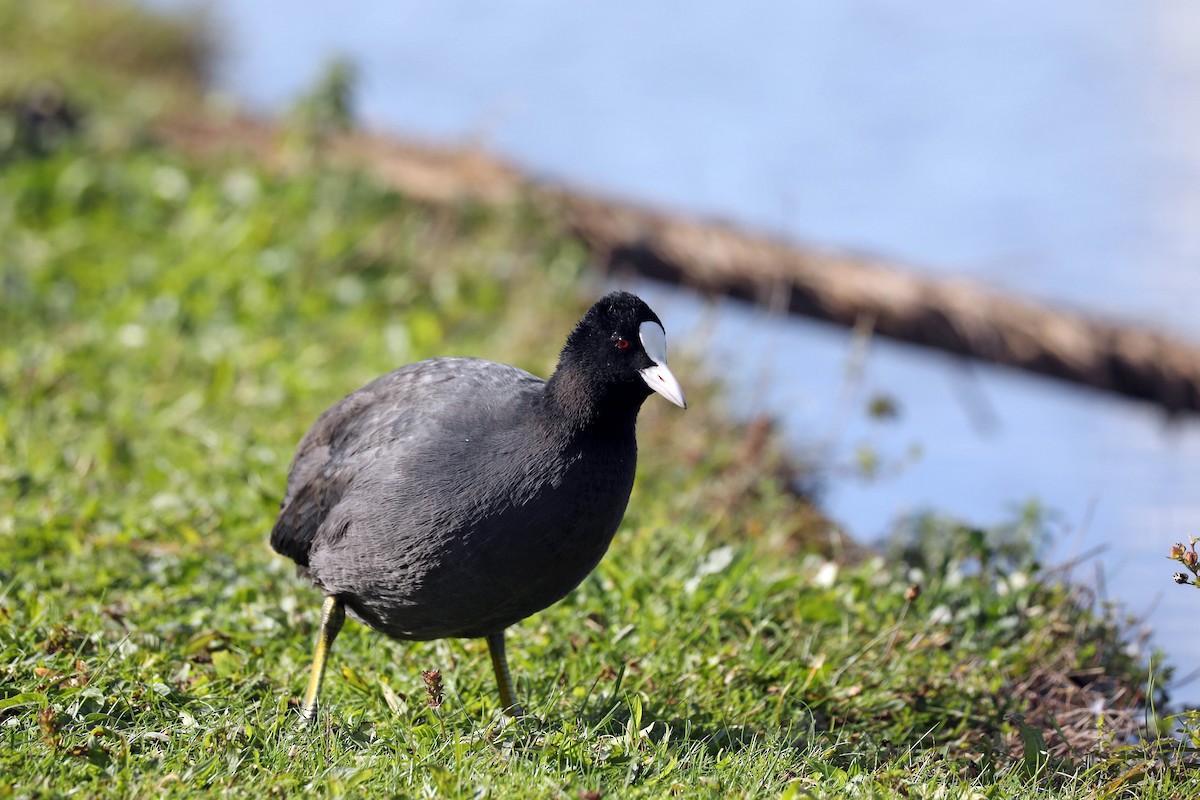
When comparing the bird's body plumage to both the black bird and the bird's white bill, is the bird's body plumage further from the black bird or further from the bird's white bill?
the bird's white bill

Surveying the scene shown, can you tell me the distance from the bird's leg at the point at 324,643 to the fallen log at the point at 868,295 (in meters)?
4.08

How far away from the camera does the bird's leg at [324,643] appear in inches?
140

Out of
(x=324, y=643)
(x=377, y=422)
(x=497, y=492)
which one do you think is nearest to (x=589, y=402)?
(x=497, y=492)

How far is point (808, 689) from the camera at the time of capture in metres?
3.85

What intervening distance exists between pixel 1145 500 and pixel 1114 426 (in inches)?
68.2

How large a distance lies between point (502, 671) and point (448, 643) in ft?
1.73

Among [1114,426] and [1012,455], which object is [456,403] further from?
[1114,426]

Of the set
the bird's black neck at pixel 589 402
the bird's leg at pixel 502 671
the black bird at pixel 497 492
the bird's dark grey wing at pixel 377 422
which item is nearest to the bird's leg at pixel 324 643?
the black bird at pixel 497 492

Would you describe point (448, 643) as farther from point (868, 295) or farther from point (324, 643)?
point (868, 295)

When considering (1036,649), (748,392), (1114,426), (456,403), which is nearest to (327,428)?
(456,403)

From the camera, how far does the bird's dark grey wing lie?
3.53 m

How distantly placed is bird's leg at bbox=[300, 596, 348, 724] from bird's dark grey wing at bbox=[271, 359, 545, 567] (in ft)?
0.63

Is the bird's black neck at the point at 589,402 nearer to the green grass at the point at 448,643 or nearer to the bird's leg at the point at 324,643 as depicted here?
the green grass at the point at 448,643

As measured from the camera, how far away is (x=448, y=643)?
412 centimetres
